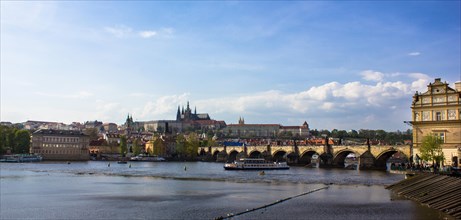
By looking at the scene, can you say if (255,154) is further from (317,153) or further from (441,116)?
(441,116)

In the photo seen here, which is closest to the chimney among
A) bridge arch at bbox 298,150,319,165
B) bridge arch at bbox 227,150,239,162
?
bridge arch at bbox 298,150,319,165

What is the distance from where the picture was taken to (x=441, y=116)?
76500 millimetres

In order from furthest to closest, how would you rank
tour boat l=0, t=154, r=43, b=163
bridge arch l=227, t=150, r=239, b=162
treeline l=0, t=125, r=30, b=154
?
1. bridge arch l=227, t=150, r=239, b=162
2. treeline l=0, t=125, r=30, b=154
3. tour boat l=0, t=154, r=43, b=163

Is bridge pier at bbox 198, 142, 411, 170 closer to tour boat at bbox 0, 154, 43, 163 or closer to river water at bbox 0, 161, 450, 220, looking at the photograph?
river water at bbox 0, 161, 450, 220

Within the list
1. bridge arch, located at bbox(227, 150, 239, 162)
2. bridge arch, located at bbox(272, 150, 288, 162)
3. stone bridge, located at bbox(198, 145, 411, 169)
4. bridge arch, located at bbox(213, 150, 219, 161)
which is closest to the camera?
stone bridge, located at bbox(198, 145, 411, 169)

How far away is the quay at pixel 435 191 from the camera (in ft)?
119

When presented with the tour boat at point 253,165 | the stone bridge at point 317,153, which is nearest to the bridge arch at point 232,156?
the stone bridge at point 317,153

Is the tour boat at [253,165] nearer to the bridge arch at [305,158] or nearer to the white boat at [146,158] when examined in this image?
the bridge arch at [305,158]

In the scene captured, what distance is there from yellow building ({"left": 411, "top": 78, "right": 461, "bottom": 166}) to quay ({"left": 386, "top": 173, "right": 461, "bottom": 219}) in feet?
72.8

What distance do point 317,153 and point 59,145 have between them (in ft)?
313

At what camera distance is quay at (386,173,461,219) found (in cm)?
3616

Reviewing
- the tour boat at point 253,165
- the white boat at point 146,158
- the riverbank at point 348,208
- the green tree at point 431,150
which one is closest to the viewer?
the riverbank at point 348,208

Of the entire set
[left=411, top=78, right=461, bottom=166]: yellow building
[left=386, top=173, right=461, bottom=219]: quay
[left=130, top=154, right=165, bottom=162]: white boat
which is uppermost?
[left=411, top=78, right=461, bottom=166]: yellow building

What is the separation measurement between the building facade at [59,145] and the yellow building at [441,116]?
131 meters
